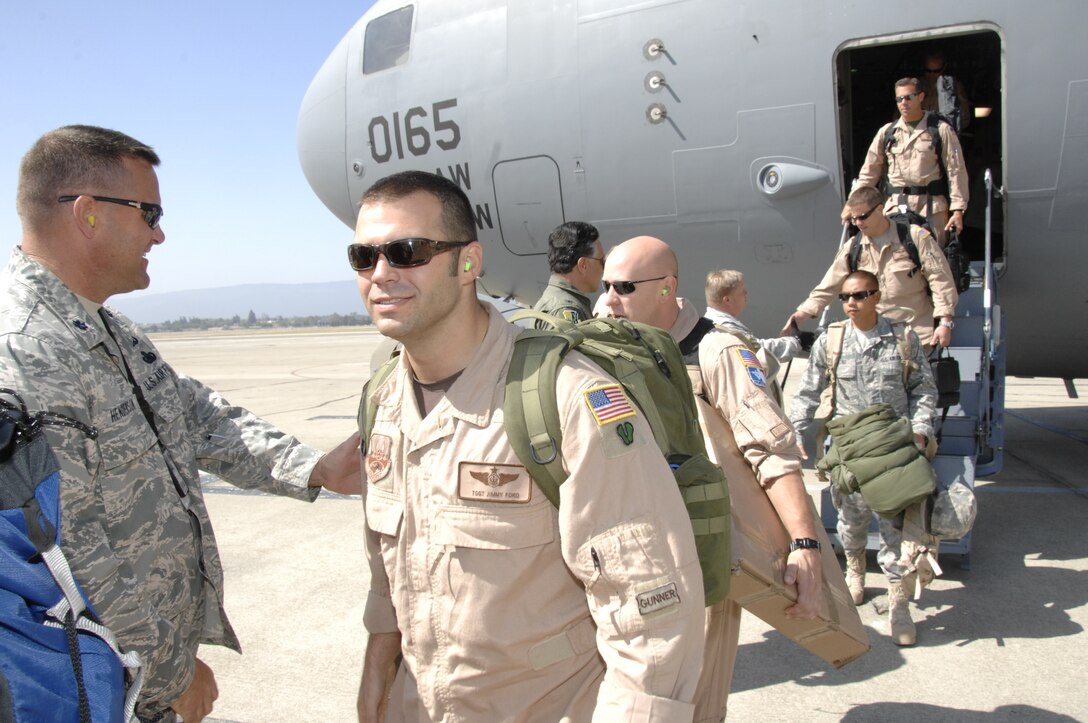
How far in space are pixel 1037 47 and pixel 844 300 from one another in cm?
223

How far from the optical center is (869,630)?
4.12 meters

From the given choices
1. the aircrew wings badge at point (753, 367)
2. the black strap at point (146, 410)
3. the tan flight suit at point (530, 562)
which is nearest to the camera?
the tan flight suit at point (530, 562)

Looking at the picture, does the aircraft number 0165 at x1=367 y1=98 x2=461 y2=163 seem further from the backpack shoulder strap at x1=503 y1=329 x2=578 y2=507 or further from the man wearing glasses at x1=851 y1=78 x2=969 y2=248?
the backpack shoulder strap at x1=503 y1=329 x2=578 y2=507

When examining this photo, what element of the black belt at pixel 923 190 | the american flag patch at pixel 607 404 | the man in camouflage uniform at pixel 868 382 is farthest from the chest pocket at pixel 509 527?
the black belt at pixel 923 190

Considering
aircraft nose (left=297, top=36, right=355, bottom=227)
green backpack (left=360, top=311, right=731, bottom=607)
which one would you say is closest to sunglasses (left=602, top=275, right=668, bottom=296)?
green backpack (left=360, top=311, right=731, bottom=607)

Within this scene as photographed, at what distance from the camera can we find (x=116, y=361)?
2.25 m

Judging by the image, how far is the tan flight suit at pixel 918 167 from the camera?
5547 mm

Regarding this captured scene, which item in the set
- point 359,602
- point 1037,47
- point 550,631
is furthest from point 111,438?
point 1037,47

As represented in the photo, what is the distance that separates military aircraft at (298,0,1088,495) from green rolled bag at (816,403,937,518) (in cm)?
102

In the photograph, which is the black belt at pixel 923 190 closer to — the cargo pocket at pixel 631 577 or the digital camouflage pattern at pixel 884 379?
the digital camouflage pattern at pixel 884 379

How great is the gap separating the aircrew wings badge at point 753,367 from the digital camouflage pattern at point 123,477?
1.52m

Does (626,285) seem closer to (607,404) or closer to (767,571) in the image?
(767,571)

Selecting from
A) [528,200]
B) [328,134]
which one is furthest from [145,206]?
[328,134]

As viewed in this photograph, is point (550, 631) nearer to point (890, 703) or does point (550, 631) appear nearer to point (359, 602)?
A: point (890, 703)
